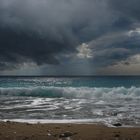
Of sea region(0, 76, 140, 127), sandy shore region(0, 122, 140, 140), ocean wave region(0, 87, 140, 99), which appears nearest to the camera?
sandy shore region(0, 122, 140, 140)

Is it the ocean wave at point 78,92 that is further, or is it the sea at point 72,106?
the ocean wave at point 78,92

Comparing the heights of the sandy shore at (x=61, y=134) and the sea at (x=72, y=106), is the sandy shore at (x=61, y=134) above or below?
above

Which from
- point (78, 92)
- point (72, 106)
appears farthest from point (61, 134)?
point (78, 92)

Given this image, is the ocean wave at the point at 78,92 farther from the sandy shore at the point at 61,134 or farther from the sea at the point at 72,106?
the sandy shore at the point at 61,134

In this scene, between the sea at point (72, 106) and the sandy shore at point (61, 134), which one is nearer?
the sandy shore at point (61, 134)

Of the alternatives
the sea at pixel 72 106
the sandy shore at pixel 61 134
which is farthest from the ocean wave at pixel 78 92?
the sandy shore at pixel 61 134

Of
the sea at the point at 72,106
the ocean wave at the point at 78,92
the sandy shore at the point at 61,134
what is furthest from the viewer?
the ocean wave at the point at 78,92

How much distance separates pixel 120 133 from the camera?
325 inches

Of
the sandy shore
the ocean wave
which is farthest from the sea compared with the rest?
the sandy shore

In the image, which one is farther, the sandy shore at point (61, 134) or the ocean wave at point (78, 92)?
the ocean wave at point (78, 92)

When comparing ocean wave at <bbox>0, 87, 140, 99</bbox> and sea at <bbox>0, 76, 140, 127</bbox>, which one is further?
ocean wave at <bbox>0, 87, 140, 99</bbox>

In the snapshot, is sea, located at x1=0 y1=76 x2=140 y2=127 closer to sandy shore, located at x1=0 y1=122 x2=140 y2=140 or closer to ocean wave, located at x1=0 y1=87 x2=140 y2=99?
ocean wave, located at x1=0 y1=87 x2=140 y2=99

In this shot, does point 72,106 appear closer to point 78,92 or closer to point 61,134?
point 61,134

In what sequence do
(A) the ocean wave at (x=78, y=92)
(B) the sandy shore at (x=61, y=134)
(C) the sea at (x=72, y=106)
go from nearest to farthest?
1. (B) the sandy shore at (x=61, y=134)
2. (C) the sea at (x=72, y=106)
3. (A) the ocean wave at (x=78, y=92)
